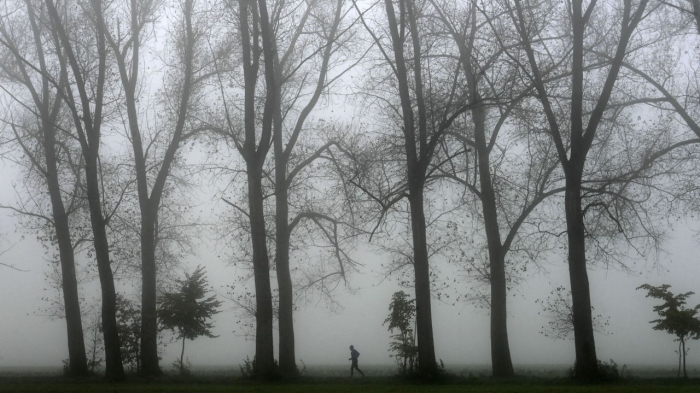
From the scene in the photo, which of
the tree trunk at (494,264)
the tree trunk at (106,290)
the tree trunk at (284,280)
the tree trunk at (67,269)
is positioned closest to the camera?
the tree trunk at (106,290)

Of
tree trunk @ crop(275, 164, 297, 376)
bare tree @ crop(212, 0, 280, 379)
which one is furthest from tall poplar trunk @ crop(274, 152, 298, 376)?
bare tree @ crop(212, 0, 280, 379)

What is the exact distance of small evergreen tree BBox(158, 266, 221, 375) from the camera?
29438mm

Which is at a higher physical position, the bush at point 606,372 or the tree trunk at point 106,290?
the tree trunk at point 106,290

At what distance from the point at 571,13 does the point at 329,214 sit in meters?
10.1

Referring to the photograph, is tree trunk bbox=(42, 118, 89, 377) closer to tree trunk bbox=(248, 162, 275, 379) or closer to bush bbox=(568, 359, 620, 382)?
tree trunk bbox=(248, 162, 275, 379)

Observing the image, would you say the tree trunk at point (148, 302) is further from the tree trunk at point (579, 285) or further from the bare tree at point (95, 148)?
the tree trunk at point (579, 285)

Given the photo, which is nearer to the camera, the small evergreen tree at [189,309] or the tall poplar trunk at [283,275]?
Answer: the tall poplar trunk at [283,275]

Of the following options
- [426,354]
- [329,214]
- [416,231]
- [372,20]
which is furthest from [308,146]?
[426,354]

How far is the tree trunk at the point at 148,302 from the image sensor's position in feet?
73.0

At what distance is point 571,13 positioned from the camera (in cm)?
1872

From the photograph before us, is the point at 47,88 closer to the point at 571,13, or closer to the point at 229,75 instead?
the point at 229,75

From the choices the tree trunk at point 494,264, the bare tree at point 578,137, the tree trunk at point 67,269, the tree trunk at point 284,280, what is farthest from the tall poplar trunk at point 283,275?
the bare tree at point 578,137

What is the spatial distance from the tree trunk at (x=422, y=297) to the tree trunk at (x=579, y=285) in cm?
344

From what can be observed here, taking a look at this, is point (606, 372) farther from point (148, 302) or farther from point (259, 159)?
point (148, 302)
